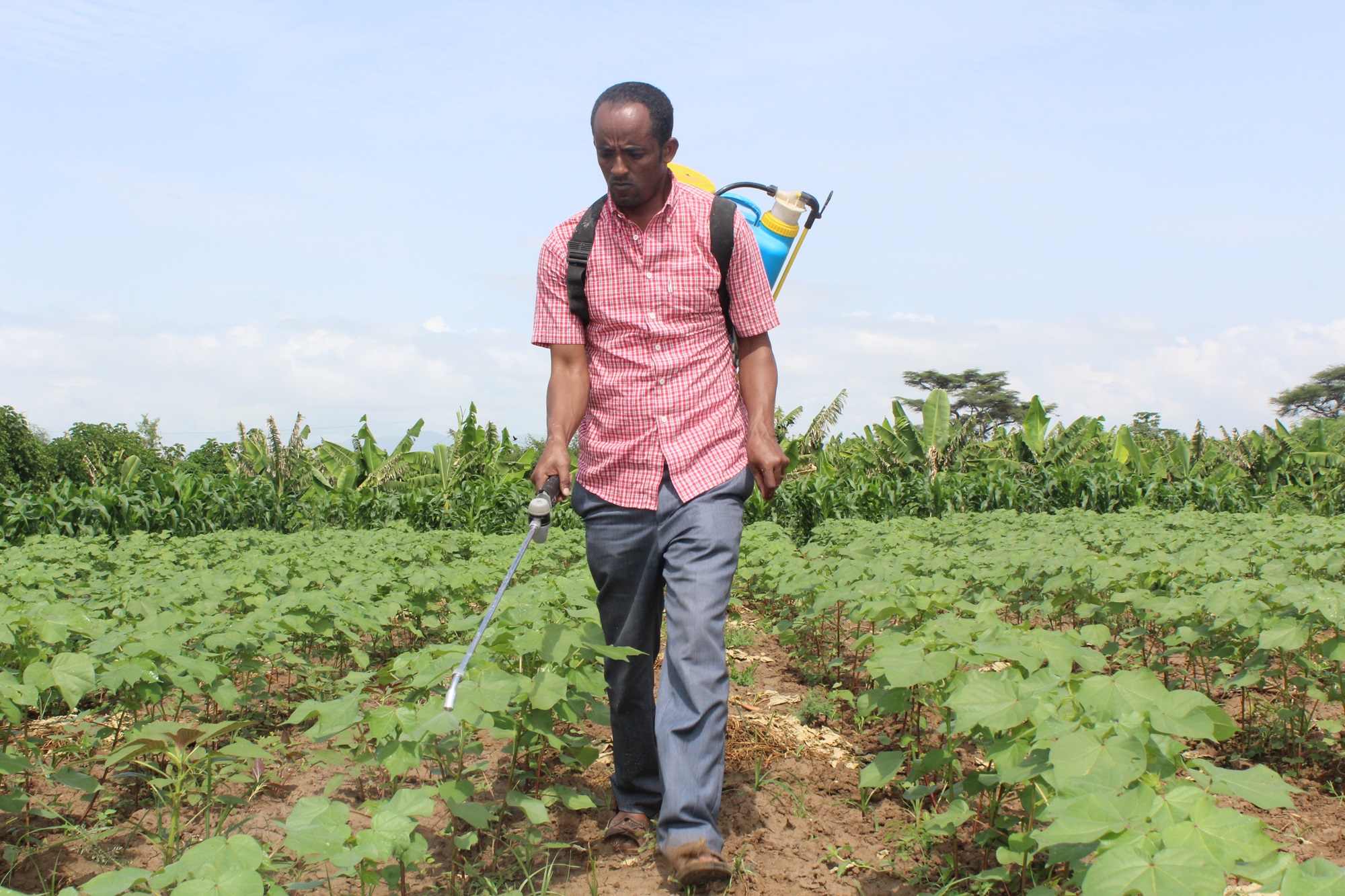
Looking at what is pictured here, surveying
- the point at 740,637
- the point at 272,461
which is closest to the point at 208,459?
the point at 272,461

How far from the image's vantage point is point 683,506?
117 inches

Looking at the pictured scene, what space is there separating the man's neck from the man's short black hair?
0.46 ft

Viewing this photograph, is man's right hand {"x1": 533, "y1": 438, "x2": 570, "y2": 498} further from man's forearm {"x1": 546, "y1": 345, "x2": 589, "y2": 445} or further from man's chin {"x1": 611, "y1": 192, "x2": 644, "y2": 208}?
man's chin {"x1": 611, "y1": 192, "x2": 644, "y2": 208}

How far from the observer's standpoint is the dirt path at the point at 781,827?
9.55ft

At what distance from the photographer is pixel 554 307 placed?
3232 mm

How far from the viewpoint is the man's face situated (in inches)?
116

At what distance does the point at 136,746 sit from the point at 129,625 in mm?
1341

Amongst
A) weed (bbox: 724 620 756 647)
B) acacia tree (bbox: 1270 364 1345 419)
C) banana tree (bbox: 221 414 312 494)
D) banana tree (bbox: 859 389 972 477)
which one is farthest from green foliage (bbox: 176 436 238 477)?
acacia tree (bbox: 1270 364 1345 419)

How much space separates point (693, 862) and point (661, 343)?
1.50 m

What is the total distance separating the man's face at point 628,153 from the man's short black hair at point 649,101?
2 centimetres

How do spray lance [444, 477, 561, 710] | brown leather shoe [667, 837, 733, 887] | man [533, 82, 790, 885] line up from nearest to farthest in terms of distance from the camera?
spray lance [444, 477, 561, 710] → brown leather shoe [667, 837, 733, 887] → man [533, 82, 790, 885]

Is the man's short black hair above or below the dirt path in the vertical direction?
above

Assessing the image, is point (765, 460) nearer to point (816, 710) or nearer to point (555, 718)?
point (555, 718)

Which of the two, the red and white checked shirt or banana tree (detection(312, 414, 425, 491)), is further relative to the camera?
banana tree (detection(312, 414, 425, 491))
